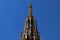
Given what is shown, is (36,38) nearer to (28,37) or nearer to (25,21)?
(28,37)

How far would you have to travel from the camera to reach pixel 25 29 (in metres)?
44.7

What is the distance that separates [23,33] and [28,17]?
381cm

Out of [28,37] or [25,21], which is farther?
[25,21]

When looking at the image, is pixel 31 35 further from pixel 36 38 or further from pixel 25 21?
pixel 25 21

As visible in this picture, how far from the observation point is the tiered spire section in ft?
143

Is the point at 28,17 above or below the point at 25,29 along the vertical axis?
above

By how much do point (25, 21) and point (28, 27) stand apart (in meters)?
2.15

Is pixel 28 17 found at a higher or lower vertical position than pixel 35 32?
higher

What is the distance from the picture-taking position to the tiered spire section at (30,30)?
143 feet

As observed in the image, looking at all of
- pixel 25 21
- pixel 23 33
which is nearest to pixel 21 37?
pixel 23 33

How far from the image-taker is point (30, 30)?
147ft

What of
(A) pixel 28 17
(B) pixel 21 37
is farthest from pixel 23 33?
(A) pixel 28 17

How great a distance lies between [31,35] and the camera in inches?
1727

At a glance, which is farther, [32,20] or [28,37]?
[32,20]
